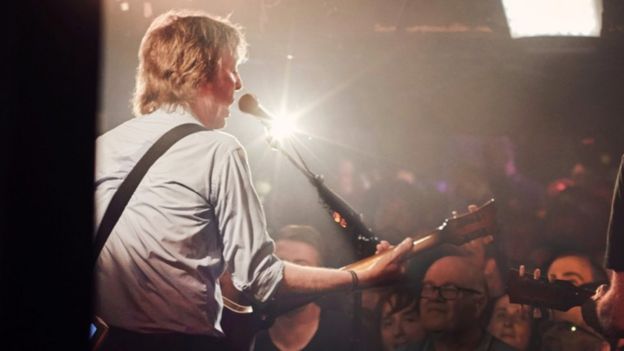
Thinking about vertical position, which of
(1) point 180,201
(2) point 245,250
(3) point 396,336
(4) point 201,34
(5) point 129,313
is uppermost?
(4) point 201,34

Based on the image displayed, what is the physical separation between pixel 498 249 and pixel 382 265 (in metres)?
1.52

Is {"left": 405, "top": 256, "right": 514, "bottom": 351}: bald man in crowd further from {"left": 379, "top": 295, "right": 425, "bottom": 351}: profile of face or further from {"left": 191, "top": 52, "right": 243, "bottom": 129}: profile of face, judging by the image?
{"left": 191, "top": 52, "right": 243, "bottom": 129}: profile of face

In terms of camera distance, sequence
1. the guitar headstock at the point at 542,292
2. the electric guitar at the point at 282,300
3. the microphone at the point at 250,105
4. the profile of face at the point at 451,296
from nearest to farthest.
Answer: the electric guitar at the point at 282,300, the microphone at the point at 250,105, the guitar headstock at the point at 542,292, the profile of face at the point at 451,296

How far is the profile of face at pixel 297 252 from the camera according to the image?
3.49 m

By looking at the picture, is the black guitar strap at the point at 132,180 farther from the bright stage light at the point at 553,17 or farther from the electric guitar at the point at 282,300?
the bright stage light at the point at 553,17

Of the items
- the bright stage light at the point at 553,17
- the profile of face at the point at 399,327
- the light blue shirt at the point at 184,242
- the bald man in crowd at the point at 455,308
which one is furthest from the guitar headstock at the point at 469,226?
the bright stage light at the point at 553,17

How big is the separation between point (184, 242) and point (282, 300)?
2.80ft

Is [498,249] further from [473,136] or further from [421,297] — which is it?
[473,136]

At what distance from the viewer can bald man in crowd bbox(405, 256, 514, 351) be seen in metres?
3.14

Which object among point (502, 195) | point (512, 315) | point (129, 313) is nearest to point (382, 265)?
point (129, 313)

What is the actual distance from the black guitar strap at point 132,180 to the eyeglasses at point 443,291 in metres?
1.89

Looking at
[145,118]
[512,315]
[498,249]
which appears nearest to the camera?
[145,118]

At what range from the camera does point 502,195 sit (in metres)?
4.13

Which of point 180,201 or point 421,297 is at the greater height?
point 180,201
